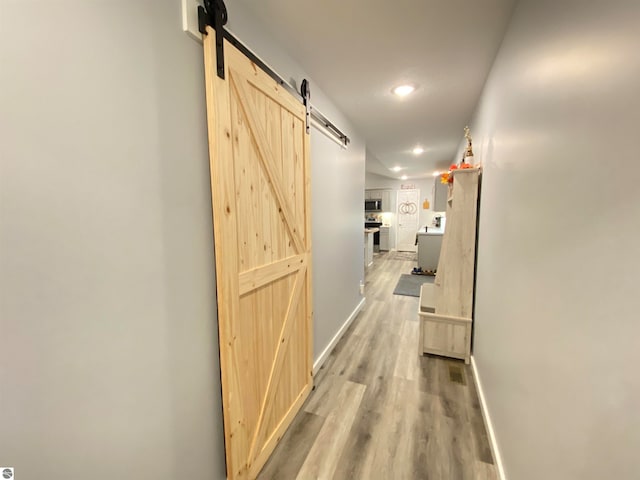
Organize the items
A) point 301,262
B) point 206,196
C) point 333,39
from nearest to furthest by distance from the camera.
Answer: point 206,196
point 333,39
point 301,262

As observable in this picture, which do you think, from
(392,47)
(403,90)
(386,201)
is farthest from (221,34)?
(386,201)

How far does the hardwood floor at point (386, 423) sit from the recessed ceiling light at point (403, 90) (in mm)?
2505

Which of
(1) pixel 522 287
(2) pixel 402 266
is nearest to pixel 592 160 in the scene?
(1) pixel 522 287

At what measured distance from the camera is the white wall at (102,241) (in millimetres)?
635

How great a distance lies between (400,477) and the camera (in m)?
1.42

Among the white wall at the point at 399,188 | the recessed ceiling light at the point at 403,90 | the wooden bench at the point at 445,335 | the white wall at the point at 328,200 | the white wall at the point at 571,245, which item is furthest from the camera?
the white wall at the point at 399,188

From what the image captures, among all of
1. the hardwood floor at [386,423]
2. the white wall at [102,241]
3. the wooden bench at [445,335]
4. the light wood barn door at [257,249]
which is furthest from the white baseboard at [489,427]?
the white wall at [102,241]

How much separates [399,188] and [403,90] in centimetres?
725

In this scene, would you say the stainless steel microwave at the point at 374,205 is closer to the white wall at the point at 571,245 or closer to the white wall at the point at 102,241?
the white wall at the point at 571,245

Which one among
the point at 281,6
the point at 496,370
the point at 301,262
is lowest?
the point at 496,370

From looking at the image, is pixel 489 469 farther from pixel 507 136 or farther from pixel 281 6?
pixel 281 6

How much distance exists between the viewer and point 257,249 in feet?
4.69

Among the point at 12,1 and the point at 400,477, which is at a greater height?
the point at 12,1

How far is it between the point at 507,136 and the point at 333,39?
3.91 ft
